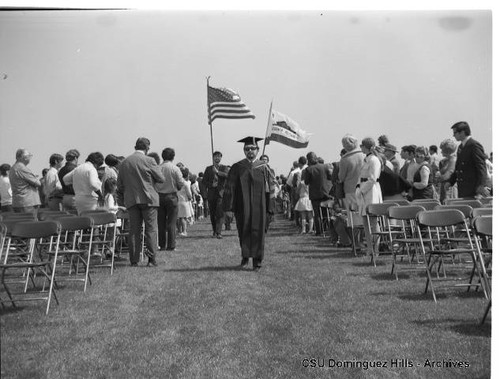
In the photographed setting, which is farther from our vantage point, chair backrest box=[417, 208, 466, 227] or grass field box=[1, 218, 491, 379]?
chair backrest box=[417, 208, 466, 227]

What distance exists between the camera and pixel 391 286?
274 inches

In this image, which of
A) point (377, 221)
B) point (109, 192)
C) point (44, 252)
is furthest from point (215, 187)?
point (44, 252)

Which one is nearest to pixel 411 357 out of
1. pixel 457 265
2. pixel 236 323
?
pixel 236 323

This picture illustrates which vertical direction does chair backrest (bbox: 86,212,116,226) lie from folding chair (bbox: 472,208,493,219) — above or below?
below

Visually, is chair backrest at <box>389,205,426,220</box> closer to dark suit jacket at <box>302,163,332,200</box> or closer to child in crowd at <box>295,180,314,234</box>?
dark suit jacket at <box>302,163,332,200</box>

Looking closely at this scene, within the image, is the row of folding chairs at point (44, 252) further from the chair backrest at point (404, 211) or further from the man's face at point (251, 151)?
the chair backrest at point (404, 211)

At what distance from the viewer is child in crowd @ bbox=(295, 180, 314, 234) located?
1496 cm

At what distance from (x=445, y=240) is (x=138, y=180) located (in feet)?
15.1

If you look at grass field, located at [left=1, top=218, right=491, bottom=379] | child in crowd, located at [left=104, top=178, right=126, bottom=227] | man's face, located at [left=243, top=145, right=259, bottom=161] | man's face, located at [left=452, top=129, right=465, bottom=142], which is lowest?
grass field, located at [left=1, top=218, right=491, bottom=379]

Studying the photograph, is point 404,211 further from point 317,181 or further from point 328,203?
point 317,181

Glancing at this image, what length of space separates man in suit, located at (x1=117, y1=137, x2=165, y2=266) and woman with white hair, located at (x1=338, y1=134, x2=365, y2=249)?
3.08m

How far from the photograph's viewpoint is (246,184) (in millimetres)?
8828

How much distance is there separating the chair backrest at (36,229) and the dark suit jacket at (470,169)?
197 inches

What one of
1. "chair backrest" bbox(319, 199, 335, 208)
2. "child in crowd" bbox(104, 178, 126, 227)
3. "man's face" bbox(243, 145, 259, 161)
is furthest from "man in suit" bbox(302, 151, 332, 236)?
"man's face" bbox(243, 145, 259, 161)
